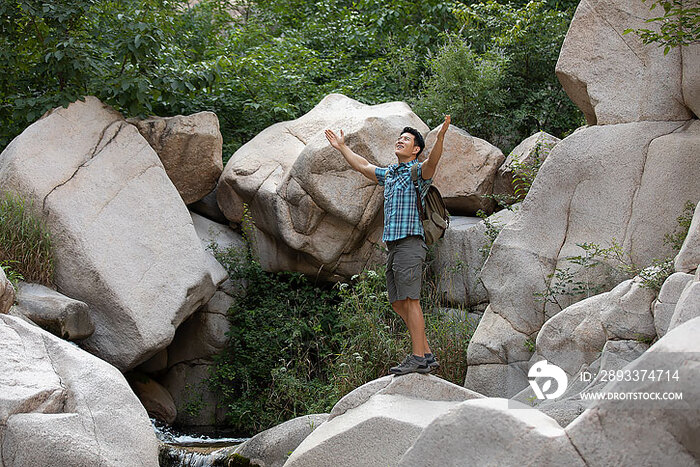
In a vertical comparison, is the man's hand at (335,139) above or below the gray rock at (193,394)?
above

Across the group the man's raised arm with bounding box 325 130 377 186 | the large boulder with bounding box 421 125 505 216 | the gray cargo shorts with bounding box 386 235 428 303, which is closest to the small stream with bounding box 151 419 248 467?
the gray cargo shorts with bounding box 386 235 428 303

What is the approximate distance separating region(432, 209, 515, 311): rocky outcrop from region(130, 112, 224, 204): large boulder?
310 centimetres

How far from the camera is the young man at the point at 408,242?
230 inches

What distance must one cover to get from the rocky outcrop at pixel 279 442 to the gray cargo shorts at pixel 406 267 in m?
1.41

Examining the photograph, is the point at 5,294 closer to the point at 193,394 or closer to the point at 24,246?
the point at 24,246

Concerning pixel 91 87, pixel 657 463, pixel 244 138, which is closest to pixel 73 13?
pixel 91 87

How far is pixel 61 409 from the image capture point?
18.7 feet

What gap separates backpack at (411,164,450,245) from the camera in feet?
19.5

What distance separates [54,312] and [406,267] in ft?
11.6

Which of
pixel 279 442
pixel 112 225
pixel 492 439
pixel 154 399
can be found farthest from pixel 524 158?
pixel 492 439

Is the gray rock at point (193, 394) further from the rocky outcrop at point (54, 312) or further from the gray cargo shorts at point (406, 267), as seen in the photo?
the gray cargo shorts at point (406, 267)

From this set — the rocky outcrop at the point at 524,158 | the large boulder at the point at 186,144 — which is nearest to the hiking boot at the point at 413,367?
the rocky outcrop at the point at 524,158

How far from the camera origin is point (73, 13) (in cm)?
964

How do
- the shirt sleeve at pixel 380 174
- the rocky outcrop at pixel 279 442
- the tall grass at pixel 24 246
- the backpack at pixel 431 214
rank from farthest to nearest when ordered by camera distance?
1. the tall grass at pixel 24 246
2. the rocky outcrop at pixel 279 442
3. the shirt sleeve at pixel 380 174
4. the backpack at pixel 431 214
